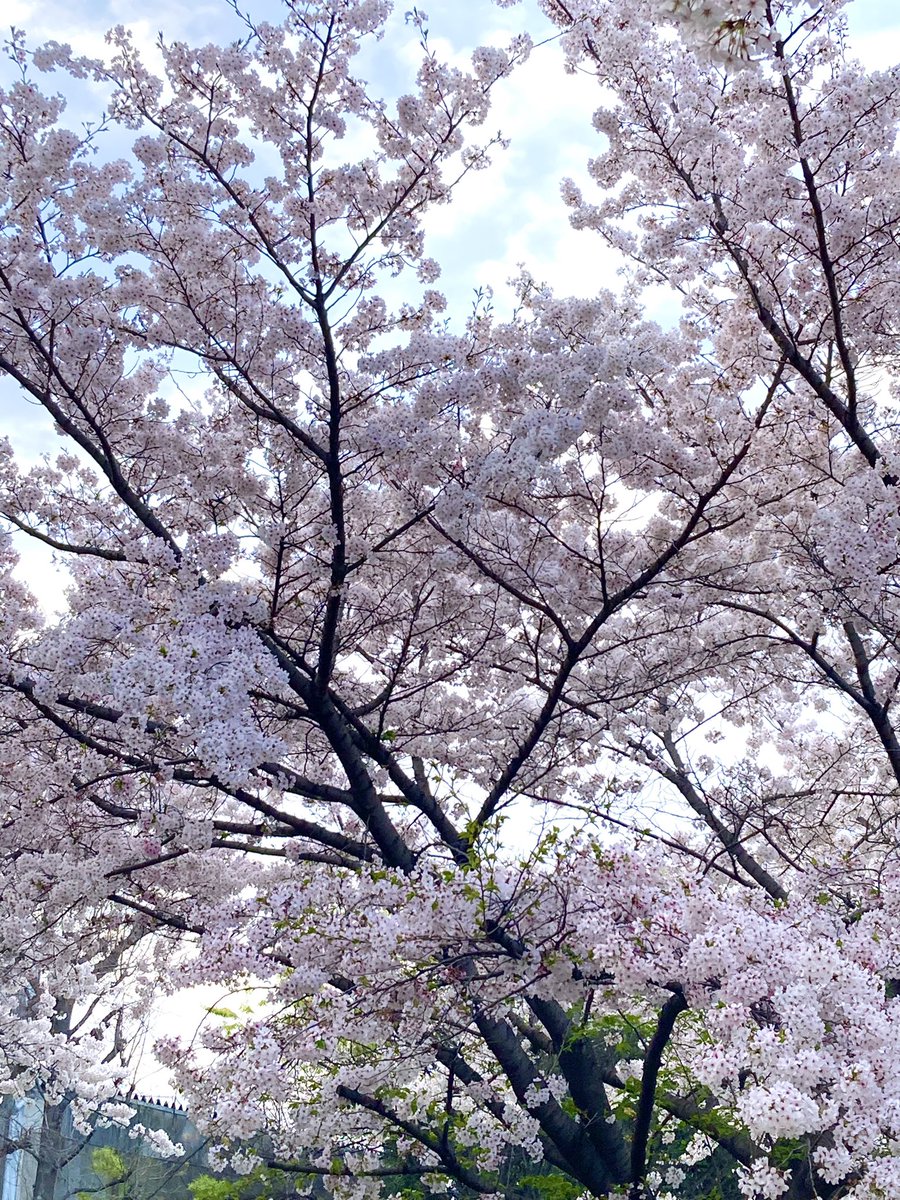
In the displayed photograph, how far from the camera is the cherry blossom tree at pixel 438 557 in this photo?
459 cm

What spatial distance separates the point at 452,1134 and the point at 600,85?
7236mm

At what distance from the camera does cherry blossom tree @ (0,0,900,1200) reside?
15.1 ft

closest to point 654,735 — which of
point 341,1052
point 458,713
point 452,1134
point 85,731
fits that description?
point 458,713

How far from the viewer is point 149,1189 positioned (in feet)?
47.6

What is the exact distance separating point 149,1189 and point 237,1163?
929cm

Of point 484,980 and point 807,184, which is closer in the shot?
point 484,980

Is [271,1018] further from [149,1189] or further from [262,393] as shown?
[149,1189]

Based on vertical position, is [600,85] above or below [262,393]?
above

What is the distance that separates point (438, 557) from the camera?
605 centimetres

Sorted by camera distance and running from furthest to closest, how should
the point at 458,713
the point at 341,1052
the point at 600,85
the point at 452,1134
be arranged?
the point at 458,713
the point at 452,1134
the point at 600,85
the point at 341,1052

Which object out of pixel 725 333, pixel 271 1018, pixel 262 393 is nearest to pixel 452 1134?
pixel 271 1018

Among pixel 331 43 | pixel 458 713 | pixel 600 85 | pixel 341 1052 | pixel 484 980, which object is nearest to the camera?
pixel 484 980

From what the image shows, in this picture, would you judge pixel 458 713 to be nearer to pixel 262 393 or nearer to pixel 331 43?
pixel 262 393

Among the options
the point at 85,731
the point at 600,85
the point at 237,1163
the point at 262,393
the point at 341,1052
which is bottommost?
the point at 237,1163
